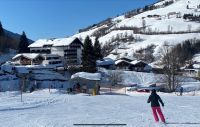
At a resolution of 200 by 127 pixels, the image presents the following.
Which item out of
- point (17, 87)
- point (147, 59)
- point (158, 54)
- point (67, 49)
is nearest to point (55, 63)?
point (67, 49)

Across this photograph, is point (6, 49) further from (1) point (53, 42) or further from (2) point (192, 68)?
(2) point (192, 68)

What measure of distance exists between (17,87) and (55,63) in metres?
33.5

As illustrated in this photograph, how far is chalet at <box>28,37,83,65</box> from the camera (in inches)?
3745

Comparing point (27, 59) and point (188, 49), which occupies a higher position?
point (188, 49)

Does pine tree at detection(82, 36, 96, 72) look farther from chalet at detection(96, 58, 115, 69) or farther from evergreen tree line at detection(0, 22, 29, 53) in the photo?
evergreen tree line at detection(0, 22, 29, 53)

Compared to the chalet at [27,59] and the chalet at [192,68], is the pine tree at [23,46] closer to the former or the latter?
the chalet at [27,59]

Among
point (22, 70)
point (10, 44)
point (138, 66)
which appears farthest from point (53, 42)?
point (22, 70)

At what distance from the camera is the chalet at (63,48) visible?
95.1 m

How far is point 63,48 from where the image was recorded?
95438 millimetres

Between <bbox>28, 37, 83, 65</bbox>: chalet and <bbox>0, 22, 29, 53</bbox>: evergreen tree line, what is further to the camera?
<bbox>0, 22, 29, 53</bbox>: evergreen tree line

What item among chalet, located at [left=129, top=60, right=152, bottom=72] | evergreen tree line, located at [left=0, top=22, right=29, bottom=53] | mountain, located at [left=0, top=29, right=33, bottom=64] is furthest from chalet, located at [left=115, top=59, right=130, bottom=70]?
mountain, located at [left=0, top=29, right=33, bottom=64]

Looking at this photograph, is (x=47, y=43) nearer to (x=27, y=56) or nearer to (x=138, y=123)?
(x=27, y=56)

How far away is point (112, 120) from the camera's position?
18.7 metres

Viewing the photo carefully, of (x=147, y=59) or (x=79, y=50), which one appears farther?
(x=147, y=59)
